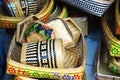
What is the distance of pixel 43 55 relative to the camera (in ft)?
1.89

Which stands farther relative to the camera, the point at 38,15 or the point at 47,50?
the point at 38,15

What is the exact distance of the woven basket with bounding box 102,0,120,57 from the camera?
641 mm

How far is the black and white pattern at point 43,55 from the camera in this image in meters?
0.57

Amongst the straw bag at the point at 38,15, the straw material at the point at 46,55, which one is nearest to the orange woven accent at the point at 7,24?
the straw bag at the point at 38,15

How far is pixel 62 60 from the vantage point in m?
0.57

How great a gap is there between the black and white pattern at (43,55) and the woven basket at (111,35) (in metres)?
0.16

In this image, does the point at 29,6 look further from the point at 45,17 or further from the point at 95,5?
the point at 95,5

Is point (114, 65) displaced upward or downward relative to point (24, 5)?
downward

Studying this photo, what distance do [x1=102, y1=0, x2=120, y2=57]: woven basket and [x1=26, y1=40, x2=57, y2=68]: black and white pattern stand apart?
0.16m

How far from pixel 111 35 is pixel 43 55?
0.20m

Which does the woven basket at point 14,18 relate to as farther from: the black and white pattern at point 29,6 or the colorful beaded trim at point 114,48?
the colorful beaded trim at point 114,48

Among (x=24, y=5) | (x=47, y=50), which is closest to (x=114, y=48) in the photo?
(x=47, y=50)

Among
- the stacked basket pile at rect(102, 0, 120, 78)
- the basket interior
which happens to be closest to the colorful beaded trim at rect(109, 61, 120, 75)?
the stacked basket pile at rect(102, 0, 120, 78)

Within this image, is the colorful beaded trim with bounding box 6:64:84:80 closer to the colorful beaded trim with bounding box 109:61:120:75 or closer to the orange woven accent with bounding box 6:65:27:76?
the orange woven accent with bounding box 6:65:27:76
